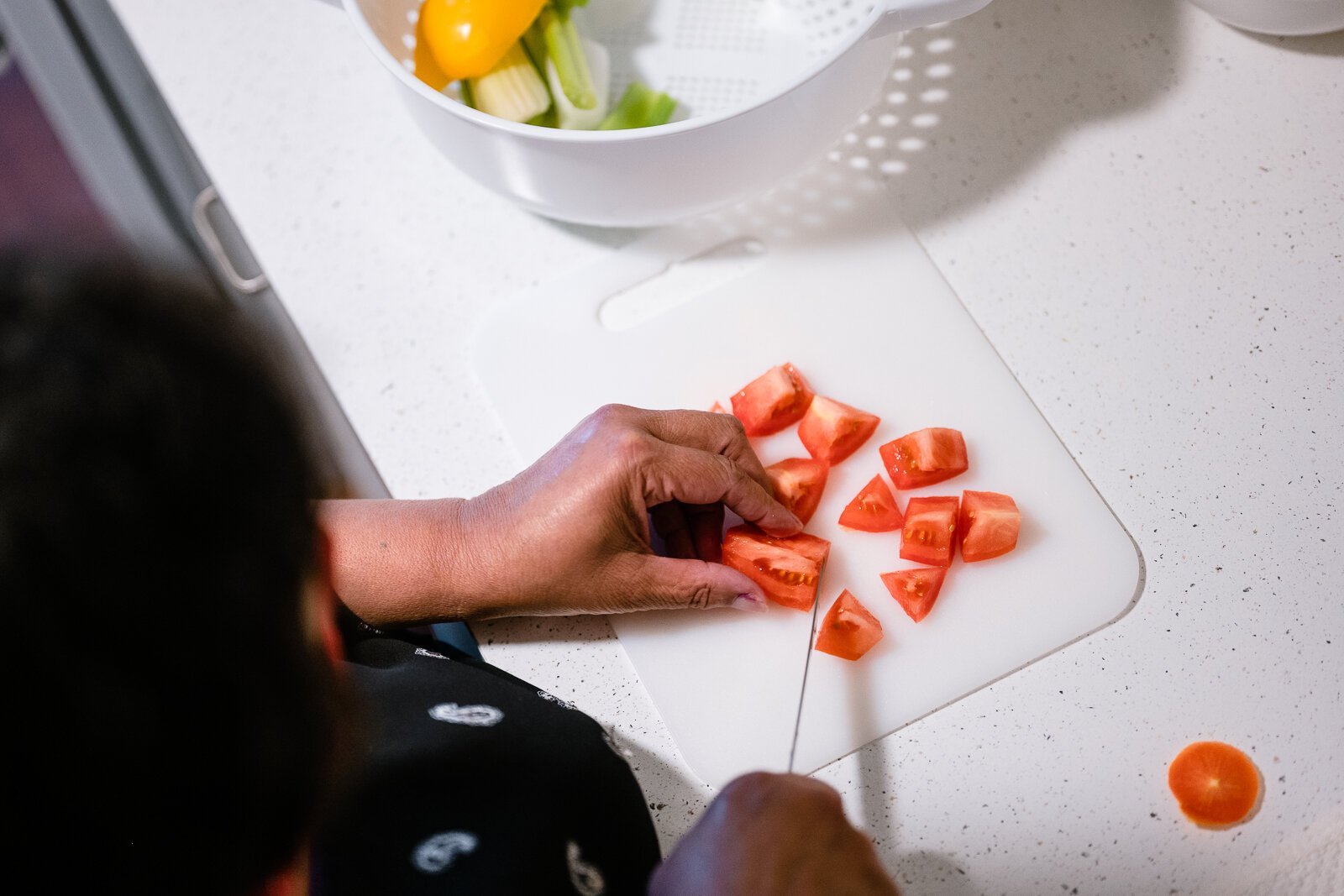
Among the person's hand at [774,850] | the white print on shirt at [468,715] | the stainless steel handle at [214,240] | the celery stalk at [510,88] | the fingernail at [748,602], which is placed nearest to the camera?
the person's hand at [774,850]

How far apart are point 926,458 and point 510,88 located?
57 centimetres

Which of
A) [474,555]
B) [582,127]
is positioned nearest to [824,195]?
[582,127]

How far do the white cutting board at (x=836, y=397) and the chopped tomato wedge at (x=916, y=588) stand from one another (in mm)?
15

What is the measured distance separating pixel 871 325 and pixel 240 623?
0.76 metres

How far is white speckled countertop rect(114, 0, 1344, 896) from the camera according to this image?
0.84 metres

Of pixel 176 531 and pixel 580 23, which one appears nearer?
pixel 176 531

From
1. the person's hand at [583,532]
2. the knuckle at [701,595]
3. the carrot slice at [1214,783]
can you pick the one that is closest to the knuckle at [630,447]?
the person's hand at [583,532]

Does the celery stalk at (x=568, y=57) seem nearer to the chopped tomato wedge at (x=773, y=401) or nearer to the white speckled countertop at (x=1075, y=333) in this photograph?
the white speckled countertop at (x=1075, y=333)

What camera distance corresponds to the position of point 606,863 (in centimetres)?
74

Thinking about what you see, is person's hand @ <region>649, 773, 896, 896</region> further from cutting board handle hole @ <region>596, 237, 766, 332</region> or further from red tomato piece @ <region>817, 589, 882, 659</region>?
cutting board handle hole @ <region>596, 237, 766, 332</region>

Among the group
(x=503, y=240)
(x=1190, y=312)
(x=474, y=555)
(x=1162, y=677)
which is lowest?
(x=1162, y=677)

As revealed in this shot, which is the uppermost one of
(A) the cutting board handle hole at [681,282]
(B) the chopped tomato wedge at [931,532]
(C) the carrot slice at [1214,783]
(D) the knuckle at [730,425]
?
(A) the cutting board handle hole at [681,282]

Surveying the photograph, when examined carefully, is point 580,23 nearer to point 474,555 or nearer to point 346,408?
point 346,408

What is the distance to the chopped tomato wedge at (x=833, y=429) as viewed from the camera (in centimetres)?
97
